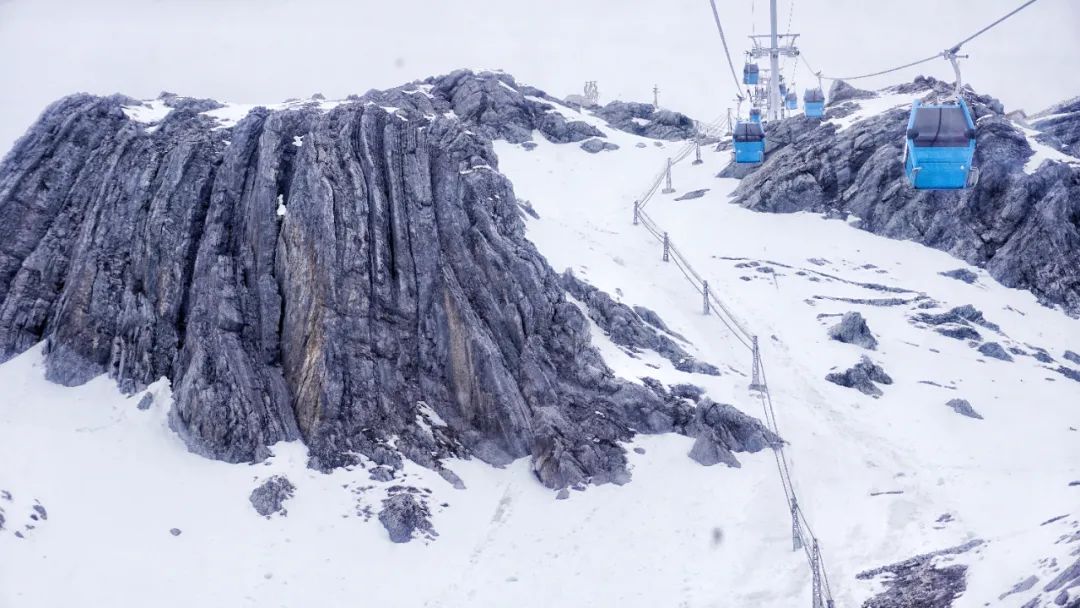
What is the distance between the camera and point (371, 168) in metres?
30.0

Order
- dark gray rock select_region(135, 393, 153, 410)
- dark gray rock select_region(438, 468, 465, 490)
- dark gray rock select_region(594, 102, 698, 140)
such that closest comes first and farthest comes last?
dark gray rock select_region(438, 468, 465, 490) < dark gray rock select_region(135, 393, 153, 410) < dark gray rock select_region(594, 102, 698, 140)

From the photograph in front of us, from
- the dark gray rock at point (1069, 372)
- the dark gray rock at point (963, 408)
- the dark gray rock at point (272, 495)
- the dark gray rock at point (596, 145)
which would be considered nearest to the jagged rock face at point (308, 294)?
the dark gray rock at point (272, 495)

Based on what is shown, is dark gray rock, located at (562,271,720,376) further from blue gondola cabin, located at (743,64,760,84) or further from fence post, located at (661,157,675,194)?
blue gondola cabin, located at (743,64,760,84)

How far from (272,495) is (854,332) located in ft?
77.3

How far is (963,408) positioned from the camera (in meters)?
30.3

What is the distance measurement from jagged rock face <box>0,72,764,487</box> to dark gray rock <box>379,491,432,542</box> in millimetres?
1494

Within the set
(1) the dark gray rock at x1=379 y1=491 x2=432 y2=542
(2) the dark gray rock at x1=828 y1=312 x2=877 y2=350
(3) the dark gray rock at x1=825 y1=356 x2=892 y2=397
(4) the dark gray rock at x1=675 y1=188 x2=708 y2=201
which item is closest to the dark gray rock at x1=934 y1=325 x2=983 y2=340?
(2) the dark gray rock at x1=828 y1=312 x2=877 y2=350

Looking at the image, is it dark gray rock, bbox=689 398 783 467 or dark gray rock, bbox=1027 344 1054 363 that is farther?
dark gray rock, bbox=1027 344 1054 363

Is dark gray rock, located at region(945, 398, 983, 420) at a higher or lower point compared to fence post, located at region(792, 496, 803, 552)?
lower

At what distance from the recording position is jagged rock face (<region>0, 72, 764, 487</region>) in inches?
996

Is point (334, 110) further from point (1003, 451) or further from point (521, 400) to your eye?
point (1003, 451)

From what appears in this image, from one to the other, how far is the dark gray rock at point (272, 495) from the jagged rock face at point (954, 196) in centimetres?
3326

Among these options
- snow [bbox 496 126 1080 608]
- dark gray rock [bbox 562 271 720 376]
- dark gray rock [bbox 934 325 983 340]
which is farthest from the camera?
dark gray rock [bbox 934 325 983 340]

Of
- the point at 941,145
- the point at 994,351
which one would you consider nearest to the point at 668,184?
the point at 994,351
